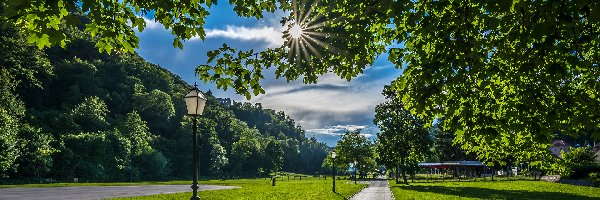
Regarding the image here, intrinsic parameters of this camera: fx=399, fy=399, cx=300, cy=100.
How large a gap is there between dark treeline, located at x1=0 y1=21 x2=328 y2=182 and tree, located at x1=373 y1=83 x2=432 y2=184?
43547mm

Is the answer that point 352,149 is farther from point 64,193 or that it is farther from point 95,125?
point 64,193

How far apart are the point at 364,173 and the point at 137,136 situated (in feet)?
172

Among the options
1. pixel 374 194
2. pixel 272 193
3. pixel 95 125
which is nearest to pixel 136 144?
pixel 95 125

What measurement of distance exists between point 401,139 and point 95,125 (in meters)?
58.5

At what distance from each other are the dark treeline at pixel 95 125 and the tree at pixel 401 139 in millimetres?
43547

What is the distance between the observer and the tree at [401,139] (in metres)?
50.3

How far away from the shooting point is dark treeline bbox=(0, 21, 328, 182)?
55500mm

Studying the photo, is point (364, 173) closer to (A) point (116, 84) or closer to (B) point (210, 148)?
(B) point (210, 148)

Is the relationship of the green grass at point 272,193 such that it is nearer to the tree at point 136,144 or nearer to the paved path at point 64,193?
the paved path at point 64,193

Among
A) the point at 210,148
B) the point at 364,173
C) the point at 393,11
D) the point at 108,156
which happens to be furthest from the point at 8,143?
the point at 364,173

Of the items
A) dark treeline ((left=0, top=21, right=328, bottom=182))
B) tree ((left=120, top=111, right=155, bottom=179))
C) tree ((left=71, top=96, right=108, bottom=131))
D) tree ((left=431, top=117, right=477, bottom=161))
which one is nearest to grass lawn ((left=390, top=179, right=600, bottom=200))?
dark treeline ((left=0, top=21, right=328, bottom=182))

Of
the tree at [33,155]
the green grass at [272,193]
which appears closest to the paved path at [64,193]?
the green grass at [272,193]

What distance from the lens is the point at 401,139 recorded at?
5038 centimetres

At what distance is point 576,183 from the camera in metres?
41.3
